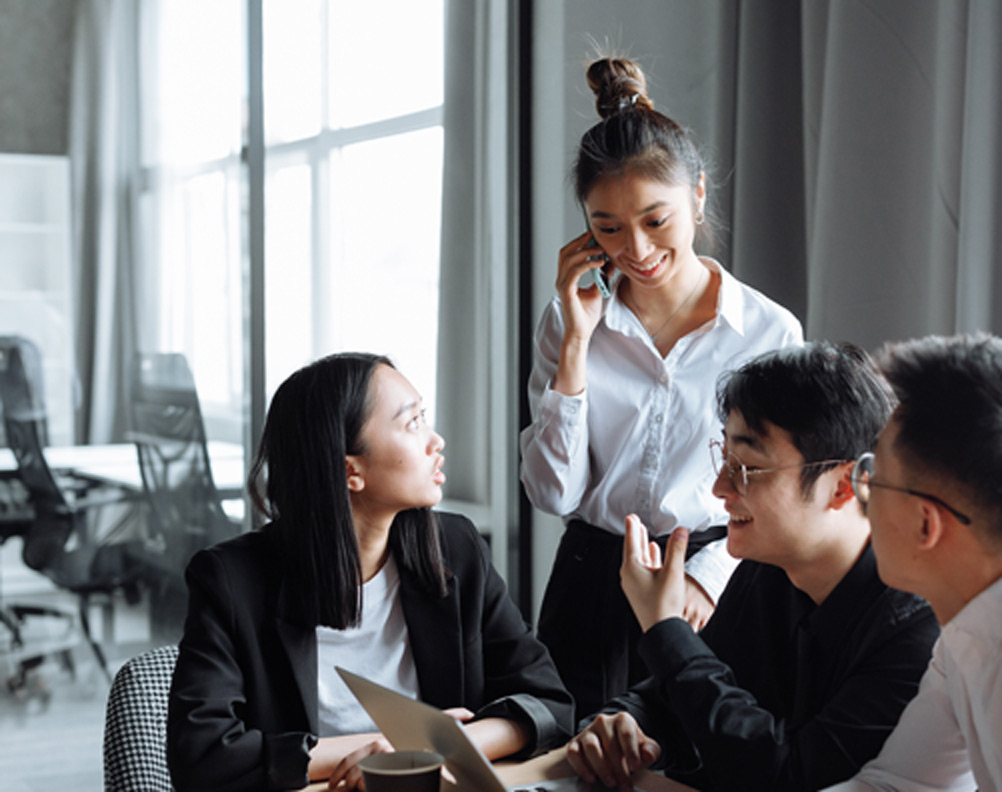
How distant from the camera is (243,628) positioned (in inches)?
58.4

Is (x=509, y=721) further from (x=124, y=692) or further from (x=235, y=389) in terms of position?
(x=235, y=389)

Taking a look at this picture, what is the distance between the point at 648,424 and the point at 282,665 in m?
0.77

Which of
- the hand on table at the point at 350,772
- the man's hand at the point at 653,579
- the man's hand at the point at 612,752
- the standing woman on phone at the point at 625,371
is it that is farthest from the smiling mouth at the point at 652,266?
the hand on table at the point at 350,772

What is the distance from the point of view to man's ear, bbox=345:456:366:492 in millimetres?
1641

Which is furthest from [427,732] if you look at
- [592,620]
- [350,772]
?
[592,620]

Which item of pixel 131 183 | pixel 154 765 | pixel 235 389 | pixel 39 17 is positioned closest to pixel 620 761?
pixel 154 765

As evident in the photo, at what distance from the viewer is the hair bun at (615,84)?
196 cm

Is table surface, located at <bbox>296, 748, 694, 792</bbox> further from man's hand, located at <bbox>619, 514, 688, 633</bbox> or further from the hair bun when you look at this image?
the hair bun

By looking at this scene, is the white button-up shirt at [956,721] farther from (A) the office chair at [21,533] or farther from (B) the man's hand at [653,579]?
(A) the office chair at [21,533]

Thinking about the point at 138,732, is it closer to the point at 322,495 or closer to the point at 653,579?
the point at 322,495

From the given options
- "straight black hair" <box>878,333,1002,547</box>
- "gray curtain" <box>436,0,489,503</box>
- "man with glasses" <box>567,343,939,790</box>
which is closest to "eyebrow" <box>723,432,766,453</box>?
"man with glasses" <box>567,343,939,790</box>

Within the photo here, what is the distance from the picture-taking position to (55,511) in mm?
2799

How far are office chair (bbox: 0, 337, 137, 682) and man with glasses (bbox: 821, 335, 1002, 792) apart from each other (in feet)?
7.23

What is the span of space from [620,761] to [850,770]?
0.85ft
